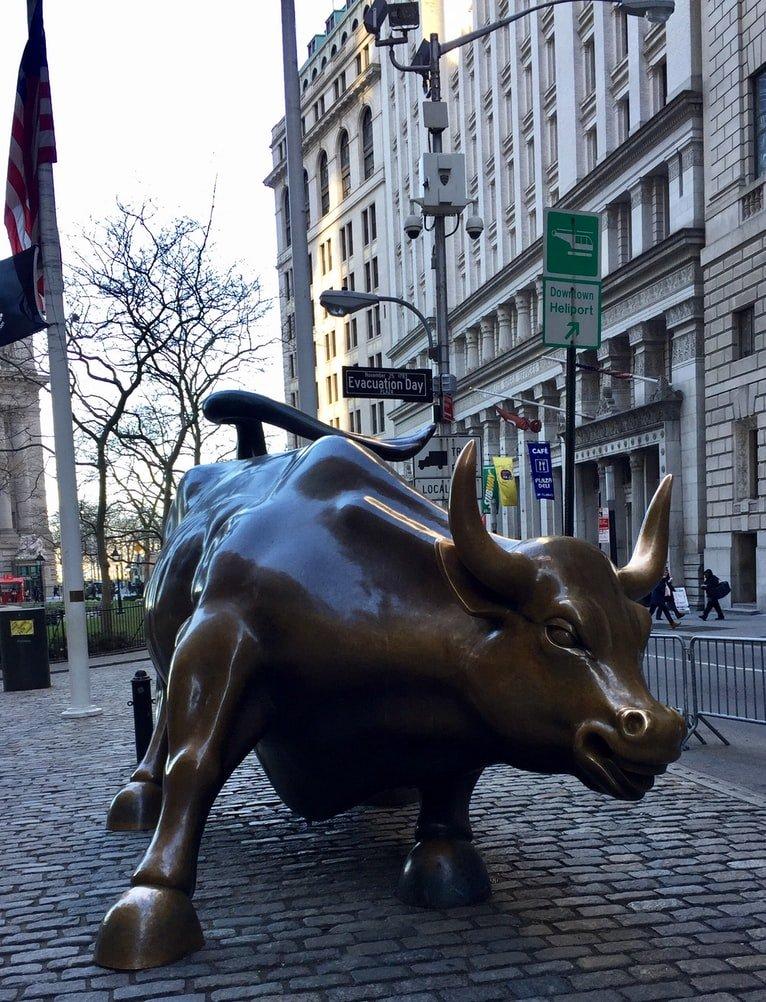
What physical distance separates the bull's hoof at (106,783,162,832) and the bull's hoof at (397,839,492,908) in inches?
78.1

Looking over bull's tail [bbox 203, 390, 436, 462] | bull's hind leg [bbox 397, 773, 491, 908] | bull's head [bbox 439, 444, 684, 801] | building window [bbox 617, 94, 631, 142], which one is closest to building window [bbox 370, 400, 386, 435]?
building window [bbox 617, 94, 631, 142]

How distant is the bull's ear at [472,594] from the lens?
359cm

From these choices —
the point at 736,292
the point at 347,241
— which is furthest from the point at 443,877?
the point at 347,241

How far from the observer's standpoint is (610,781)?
3.33 meters

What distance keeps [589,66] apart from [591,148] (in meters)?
3.03

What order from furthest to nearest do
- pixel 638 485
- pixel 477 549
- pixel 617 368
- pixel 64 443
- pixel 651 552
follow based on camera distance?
pixel 617 368 → pixel 638 485 → pixel 64 443 → pixel 651 552 → pixel 477 549

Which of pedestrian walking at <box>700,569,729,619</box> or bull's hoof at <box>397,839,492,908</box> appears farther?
pedestrian walking at <box>700,569,729,619</box>

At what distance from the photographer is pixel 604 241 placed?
36.5 metres

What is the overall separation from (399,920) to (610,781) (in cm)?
152

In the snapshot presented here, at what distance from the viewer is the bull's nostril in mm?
3223

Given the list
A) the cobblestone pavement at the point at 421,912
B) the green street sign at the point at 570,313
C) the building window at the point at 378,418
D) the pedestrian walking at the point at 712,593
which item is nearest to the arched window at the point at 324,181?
the building window at the point at 378,418

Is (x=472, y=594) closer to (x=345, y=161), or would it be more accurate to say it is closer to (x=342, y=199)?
(x=342, y=199)

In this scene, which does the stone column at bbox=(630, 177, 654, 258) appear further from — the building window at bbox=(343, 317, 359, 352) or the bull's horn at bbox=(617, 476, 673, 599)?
the building window at bbox=(343, 317, 359, 352)

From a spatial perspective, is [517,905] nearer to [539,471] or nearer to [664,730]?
[664,730]
